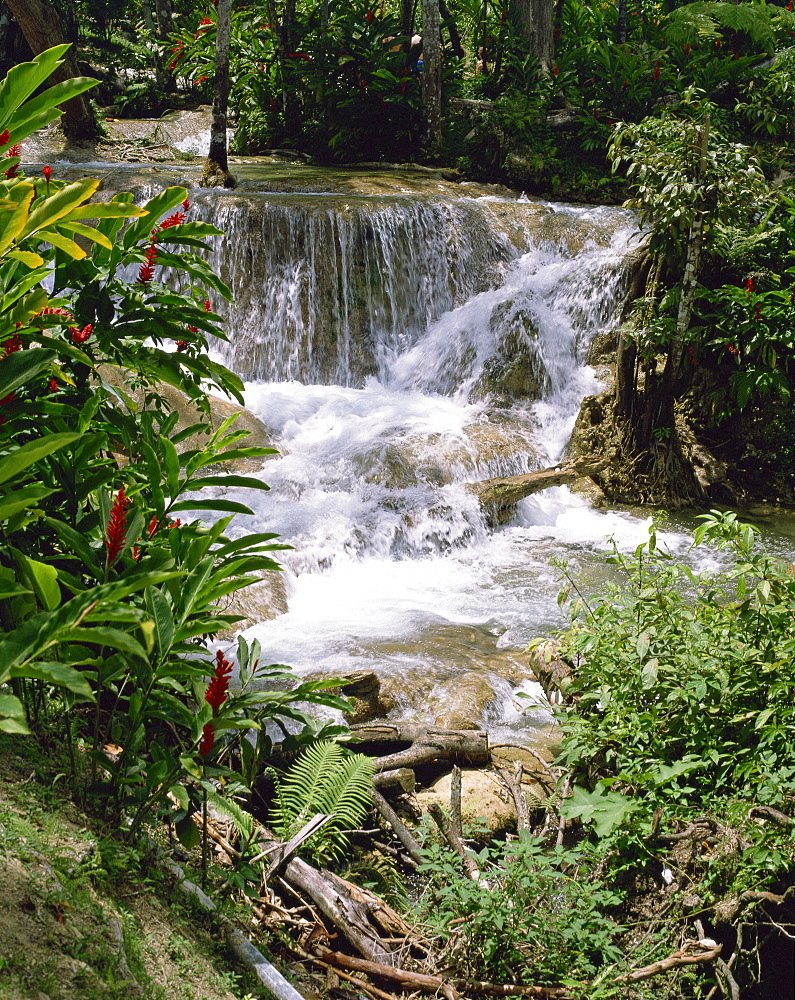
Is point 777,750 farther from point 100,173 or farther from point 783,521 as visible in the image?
point 100,173

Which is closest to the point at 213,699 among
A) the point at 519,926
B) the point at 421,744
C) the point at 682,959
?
the point at 519,926

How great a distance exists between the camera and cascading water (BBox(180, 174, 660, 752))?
638cm

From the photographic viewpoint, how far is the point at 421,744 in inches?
159

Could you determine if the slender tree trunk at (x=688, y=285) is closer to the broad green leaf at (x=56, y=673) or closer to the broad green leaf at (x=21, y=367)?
the broad green leaf at (x=21, y=367)

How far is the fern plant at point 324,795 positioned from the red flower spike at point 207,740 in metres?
0.83

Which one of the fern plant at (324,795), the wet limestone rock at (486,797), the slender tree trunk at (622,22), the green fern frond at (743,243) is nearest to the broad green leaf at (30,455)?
the fern plant at (324,795)

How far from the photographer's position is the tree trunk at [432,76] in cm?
1489

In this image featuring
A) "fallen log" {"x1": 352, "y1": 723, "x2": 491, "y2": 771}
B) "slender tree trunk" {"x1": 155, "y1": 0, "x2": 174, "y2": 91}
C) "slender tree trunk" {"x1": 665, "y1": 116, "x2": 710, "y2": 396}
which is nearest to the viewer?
"fallen log" {"x1": 352, "y1": 723, "x2": 491, "y2": 771}

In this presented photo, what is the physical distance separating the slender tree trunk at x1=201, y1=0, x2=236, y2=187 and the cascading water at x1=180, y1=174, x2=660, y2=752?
140 centimetres

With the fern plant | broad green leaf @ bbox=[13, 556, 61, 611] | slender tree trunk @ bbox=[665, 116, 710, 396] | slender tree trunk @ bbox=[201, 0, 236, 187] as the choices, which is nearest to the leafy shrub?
the fern plant

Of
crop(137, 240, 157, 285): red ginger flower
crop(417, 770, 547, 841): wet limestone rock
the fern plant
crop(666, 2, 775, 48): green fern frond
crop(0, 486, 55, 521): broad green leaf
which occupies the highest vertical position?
crop(666, 2, 775, 48): green fern frond

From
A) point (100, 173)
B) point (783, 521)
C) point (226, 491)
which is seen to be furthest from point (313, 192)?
point (783, 521)

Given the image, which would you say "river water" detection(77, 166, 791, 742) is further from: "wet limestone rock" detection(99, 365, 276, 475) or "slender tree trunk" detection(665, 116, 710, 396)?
"slender tree trunk" detection(665, 116, 710, 396)

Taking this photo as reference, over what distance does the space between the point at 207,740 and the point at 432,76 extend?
51.4 feet
